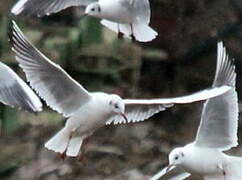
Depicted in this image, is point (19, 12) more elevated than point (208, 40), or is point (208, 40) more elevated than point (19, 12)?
point (19, 12)

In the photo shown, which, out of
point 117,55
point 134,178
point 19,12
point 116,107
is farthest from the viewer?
point 117,55

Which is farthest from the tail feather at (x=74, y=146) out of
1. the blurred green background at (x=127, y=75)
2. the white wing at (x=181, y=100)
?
the blurred green background at (x=127, y=75)

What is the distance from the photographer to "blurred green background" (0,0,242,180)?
7.27 meters

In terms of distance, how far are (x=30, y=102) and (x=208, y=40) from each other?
9.52 feet

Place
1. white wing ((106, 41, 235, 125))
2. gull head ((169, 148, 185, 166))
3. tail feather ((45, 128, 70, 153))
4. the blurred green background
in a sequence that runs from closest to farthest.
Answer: white wing ((106, 41, 235, 125))
gull head ((169, 148, 185, 166))
tail feather ((45, 128, 70, 153))
the blurred green background

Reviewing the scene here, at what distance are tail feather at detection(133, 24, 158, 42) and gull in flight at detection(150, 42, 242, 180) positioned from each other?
256 millimetres

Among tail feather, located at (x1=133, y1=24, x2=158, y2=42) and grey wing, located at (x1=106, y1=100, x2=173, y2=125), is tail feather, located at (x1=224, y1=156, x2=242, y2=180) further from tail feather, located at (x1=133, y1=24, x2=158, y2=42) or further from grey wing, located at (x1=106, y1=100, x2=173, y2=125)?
tail feather, located at (x1=133, y1=24, x2=158, y2=42)

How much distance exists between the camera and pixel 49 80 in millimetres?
5016

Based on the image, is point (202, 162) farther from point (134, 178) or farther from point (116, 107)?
point (134, 178)

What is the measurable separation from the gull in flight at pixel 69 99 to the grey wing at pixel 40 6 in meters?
0.28

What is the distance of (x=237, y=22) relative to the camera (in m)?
7.86

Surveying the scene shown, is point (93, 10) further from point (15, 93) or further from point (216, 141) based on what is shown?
point (216, 141)

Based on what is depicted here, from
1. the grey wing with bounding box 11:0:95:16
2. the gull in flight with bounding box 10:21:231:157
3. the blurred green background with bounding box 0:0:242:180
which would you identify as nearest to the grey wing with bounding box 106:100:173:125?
the gull in flight with bounding box 10:21:231:157

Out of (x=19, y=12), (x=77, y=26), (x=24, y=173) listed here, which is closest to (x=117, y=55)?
(x=77, y=26)
